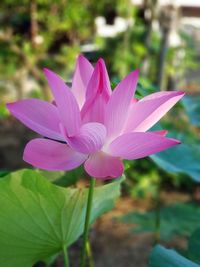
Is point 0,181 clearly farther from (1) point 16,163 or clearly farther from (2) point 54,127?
(1) point 16,163

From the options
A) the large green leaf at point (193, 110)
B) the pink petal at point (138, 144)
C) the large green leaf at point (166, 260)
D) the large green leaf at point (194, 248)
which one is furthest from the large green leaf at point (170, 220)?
the pink petal at point (138, 144)

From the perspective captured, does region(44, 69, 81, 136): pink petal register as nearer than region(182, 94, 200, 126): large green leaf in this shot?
Yes

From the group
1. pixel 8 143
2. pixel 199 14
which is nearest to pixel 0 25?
pixel 8 143

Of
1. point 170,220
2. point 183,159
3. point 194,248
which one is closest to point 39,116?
point 194,248

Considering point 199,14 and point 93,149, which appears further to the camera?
point 199,14

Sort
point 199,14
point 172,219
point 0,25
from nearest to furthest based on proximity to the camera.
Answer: point 172,219 → point 0,25 → point 199,14

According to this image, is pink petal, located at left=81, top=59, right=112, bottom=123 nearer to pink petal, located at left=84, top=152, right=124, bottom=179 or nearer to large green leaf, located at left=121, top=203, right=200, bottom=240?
pink petal, located at left=84, top=152, right=124, bottom=179

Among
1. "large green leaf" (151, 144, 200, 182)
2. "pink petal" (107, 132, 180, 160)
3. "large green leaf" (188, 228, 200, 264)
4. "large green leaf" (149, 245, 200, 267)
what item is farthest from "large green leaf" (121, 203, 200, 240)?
"pink petal" (107, 132, 180, 160)
